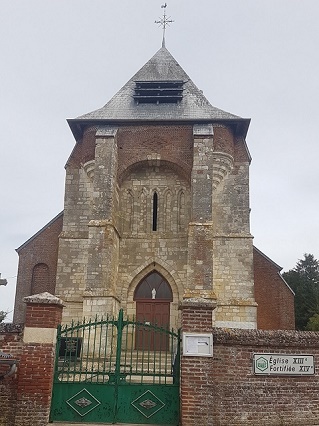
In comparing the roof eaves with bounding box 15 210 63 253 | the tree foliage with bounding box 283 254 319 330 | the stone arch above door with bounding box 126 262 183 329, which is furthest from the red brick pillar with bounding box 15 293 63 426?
the tree foliage with bounding box 283 254 319 330

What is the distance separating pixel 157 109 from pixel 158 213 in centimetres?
464

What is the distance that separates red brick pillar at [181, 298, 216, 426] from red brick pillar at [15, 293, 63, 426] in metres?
2.43

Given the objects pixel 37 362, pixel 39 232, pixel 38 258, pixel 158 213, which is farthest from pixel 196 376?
pixel 39 232

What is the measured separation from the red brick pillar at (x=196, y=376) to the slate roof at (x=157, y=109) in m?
12.5

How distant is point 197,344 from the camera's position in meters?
9.23

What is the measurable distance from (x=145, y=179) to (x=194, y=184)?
9.10ft

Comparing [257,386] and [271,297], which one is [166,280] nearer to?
[271,297]

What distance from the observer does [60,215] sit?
22.5 meters

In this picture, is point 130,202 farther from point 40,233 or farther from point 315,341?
point 315,341

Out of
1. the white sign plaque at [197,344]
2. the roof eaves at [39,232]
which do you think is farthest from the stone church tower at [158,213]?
the white sign plaque at [197,344]

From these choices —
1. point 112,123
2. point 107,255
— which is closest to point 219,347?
point 107,255

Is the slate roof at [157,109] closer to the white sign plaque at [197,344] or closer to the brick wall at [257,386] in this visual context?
the brick wall at [257,386]

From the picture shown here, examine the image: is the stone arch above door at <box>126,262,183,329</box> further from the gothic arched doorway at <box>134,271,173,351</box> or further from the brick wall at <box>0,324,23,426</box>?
the brick wall at <box>0,324,23,426</box>

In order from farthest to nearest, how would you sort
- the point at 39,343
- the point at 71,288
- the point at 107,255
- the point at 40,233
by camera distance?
the point at 40,233 < the point at 71,288 < the point at 107,255 < the point at 39,343
